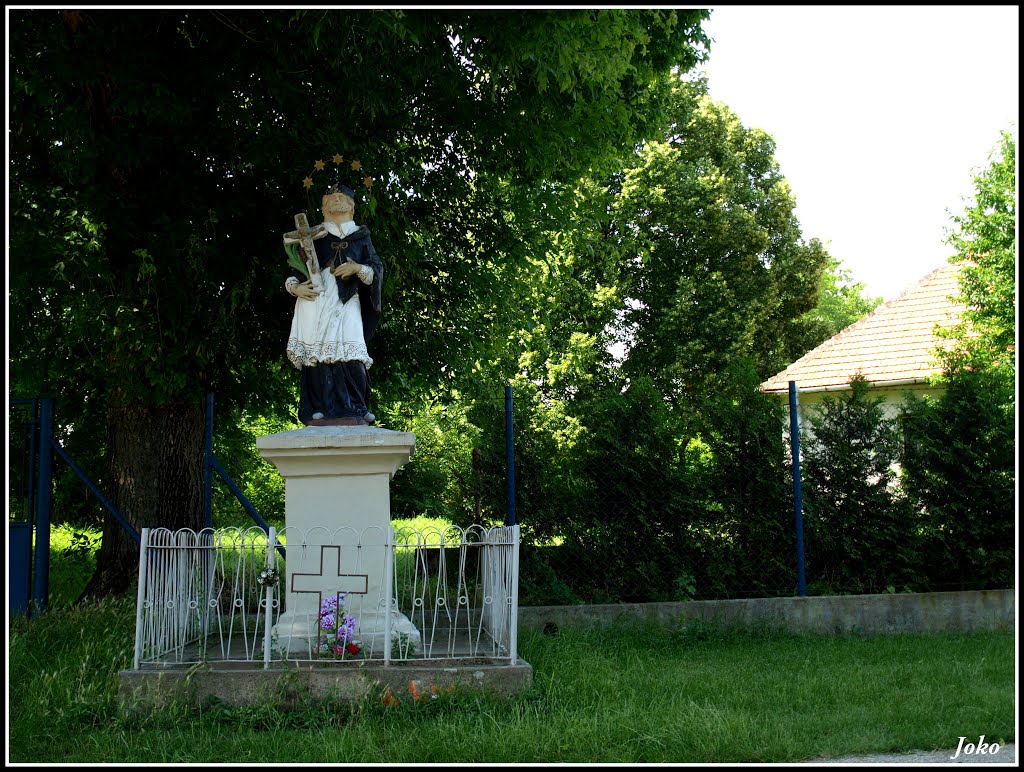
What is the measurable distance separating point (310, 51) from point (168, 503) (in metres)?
4.38

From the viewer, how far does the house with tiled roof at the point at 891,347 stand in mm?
17469

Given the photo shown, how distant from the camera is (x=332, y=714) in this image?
521 cm

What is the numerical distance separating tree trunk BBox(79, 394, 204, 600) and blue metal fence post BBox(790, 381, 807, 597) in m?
5.61

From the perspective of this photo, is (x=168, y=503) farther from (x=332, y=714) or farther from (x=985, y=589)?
(x=985, y=589)

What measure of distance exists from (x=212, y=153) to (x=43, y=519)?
143 inches

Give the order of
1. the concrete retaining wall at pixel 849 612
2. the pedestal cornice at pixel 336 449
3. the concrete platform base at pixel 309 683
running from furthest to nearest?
1. the concrete retaining wall at pixel 849 612
2. the pedestal cornice at pixel 336 449
3. the concrete platform base at pixel 309 683

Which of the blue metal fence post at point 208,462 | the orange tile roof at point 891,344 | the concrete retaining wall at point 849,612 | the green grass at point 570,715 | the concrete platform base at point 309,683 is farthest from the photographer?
the orange tile roof at point 891,344

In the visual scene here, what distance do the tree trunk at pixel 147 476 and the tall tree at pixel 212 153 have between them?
2 cm

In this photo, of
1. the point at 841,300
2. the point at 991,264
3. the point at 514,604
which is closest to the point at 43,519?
the point at 514,604

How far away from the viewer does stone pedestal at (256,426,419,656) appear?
6094mm

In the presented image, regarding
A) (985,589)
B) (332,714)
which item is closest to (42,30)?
(332,714)

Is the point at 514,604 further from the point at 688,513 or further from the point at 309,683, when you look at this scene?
the point at 688,513

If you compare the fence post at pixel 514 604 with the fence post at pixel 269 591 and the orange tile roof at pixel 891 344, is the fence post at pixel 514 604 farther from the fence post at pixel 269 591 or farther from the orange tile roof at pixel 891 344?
the orange tile roof at pixel 891 344

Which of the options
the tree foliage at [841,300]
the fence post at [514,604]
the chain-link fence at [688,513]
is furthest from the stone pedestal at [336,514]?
the tree foliage at [841,300]
